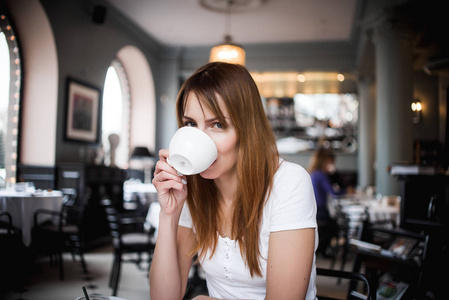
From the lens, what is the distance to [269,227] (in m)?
1.08

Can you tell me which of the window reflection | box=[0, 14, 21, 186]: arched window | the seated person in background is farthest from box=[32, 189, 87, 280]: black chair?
the window reflection

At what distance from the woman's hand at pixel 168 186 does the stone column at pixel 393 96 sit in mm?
4866

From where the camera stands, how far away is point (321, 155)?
5.38 meters

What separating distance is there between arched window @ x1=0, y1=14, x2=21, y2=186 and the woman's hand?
5.00m

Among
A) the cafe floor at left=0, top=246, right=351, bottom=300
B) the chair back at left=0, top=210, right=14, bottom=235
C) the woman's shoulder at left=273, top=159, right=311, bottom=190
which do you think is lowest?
the cafe floor at left=0, top=246, right=351, bottom=300

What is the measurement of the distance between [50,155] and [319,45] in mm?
Answer: 6215

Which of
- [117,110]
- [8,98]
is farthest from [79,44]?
[117,110]

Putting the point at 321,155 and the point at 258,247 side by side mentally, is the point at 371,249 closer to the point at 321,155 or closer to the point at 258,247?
the point at 258,247

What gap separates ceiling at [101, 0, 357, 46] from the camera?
6.72 metres

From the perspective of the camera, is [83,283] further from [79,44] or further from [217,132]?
[79,44]

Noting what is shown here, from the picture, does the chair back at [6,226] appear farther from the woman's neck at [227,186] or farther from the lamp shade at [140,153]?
the lamp shade at [140,153]

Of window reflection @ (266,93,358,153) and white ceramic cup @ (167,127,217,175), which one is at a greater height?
window reflection @ (266,93,358,153)

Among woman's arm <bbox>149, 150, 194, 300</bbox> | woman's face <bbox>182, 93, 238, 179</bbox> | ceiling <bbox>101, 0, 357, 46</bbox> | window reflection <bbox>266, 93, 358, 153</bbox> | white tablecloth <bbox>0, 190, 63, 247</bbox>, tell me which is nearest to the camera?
woman's face <bbox>182, 93, 238, 179</bbox>

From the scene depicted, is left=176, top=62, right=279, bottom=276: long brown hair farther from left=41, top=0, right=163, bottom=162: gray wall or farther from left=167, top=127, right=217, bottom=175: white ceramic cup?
left=41, top=0, right=163, bottom=162: gray wall
